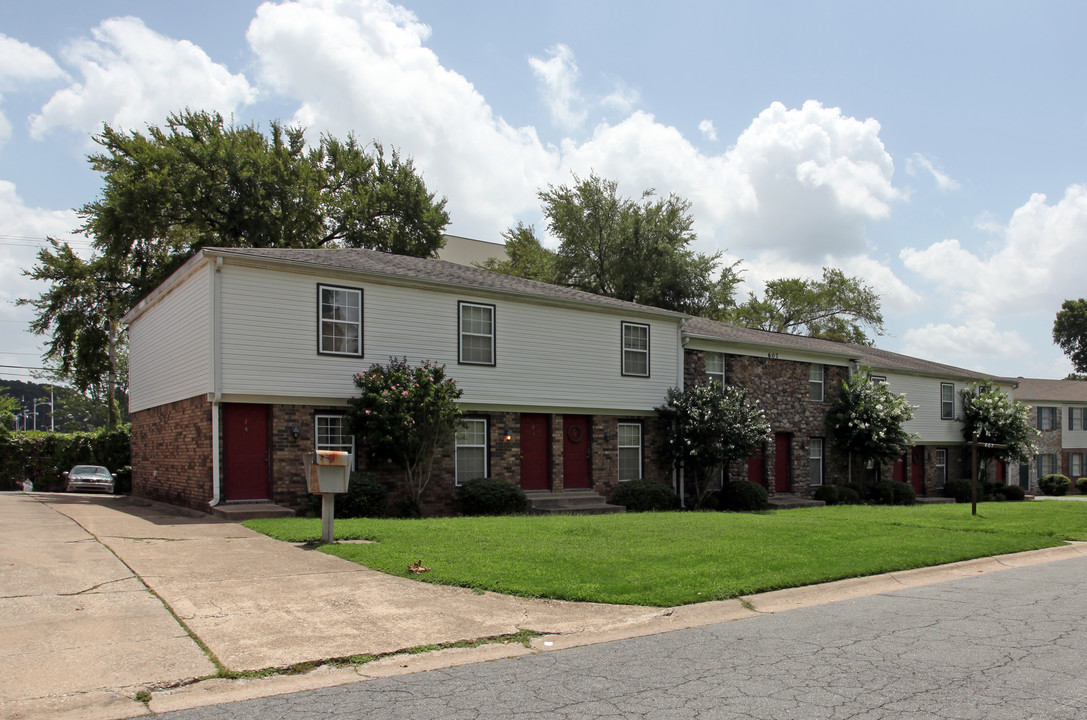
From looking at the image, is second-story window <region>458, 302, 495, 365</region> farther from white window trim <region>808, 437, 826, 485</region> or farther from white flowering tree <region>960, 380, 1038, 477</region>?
white flowering tree <region>960, 380, 1038, 477</region>

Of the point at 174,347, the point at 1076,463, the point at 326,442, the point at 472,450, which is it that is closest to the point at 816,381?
the point at 472,450

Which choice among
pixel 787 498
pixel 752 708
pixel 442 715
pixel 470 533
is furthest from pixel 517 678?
pixel 787 498

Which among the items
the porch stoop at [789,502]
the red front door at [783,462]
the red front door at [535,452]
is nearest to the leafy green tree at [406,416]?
the red front door at [535,452]

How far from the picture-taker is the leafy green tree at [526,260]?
44.5 m

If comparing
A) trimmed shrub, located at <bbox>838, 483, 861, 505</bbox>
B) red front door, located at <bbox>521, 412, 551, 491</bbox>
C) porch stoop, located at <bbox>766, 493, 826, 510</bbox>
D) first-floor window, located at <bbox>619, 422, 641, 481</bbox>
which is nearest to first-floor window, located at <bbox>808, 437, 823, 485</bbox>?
trimmed shrub, located at <bbox>838, 483, 861, 505</bbox>

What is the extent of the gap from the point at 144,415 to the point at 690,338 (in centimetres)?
1567

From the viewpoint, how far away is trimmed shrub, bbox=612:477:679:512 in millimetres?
21016

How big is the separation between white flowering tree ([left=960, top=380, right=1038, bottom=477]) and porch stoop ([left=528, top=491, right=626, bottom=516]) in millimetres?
20471

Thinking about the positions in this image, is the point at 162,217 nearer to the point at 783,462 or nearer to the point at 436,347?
the point at 436,347

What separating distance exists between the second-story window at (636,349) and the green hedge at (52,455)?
20.7 meters

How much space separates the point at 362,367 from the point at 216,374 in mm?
3052

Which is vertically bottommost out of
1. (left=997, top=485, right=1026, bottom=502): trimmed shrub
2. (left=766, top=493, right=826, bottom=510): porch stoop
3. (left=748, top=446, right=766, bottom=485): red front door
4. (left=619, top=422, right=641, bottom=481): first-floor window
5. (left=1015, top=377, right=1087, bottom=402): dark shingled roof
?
(left=997, top=485, right=1026, bottom=502): trimmed shrub

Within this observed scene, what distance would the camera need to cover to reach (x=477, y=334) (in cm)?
1964

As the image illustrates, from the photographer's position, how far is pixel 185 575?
885 cm
